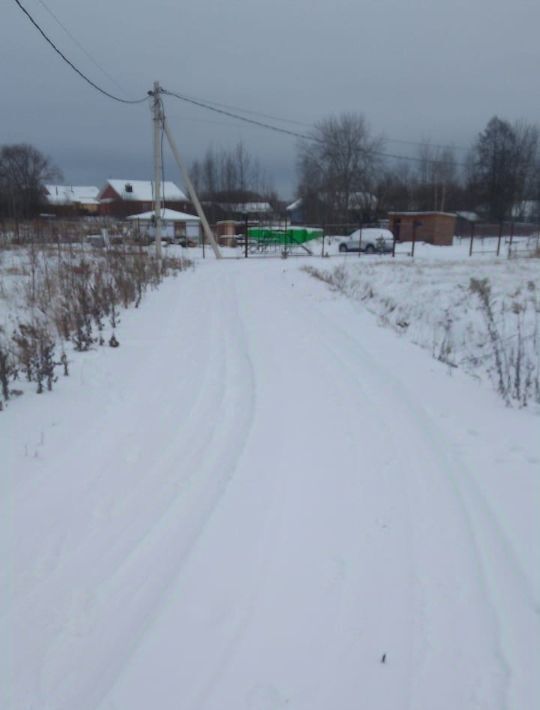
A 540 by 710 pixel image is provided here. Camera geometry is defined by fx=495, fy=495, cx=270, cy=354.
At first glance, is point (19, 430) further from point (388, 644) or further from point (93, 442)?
point (388, 644)

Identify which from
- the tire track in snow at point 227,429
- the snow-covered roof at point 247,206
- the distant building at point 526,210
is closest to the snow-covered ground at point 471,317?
the tire track in snow at point 227,429

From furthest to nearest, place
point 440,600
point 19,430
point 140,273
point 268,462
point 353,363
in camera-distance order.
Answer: point 140,273, point 353,363, point 19,430, point 268,462, point 440,600

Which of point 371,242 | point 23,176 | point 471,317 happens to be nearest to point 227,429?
point 471,317

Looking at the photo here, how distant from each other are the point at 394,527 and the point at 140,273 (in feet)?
35.3

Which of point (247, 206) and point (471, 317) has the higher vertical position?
point (247, 206)

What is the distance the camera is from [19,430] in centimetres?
409

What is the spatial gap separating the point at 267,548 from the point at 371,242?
33874 millimetres

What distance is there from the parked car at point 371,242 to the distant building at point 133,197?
34.4 metres

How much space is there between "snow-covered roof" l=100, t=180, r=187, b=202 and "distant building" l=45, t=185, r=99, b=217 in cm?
422

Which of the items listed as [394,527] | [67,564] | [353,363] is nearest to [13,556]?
[67,564]

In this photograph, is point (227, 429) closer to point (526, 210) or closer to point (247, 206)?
point (247, 206)

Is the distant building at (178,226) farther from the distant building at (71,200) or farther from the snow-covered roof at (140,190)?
the snow-covered roof at (140,190)

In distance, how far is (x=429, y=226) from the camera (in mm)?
38219

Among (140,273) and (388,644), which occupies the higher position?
(140,273)
